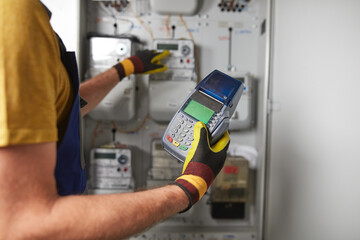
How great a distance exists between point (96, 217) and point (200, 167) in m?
0.38

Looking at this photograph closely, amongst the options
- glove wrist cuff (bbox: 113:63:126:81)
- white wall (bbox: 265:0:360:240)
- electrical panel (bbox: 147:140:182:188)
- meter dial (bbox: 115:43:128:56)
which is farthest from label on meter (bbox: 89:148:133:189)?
white wall (bbox: 265:0:360:240)

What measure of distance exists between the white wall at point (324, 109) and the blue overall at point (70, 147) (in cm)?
126

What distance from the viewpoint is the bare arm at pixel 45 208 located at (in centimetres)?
46

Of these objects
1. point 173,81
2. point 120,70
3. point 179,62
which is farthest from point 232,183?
point 120,70

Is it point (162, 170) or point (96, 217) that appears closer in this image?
point (96, 217)

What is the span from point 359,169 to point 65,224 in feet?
5.29

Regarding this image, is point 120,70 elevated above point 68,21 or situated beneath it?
situated beneath

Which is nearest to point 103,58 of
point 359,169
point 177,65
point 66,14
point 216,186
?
point 66,14

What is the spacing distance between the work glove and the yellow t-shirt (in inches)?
35.5

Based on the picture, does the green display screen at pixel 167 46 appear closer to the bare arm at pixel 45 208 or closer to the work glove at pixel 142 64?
the work glove at pixel 142 64

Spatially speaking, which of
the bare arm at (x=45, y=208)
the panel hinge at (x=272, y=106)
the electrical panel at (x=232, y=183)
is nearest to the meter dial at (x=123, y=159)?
the electrical panel at (x=232, y=183)

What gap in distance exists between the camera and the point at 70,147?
72 cm

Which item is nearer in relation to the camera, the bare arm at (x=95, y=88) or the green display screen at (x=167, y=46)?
the bare arm at (x=95, y=88)

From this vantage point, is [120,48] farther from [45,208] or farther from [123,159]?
[45,208]
